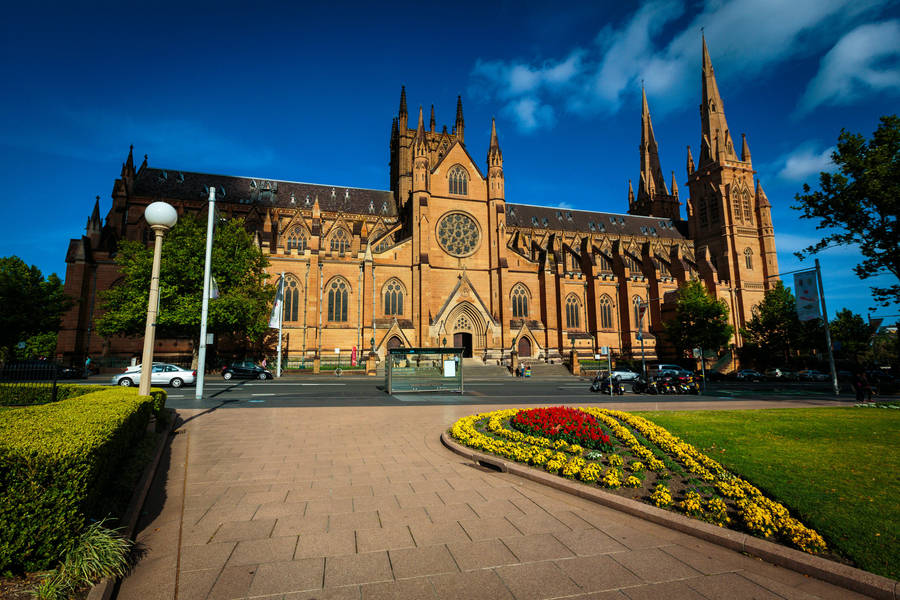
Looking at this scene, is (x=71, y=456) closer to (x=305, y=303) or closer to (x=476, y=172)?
(x=305, y=303)

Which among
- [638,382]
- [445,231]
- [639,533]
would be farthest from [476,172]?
[639,533]

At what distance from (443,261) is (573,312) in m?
17.5

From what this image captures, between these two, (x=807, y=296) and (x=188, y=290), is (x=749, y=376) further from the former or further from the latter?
(x=188, y=290)

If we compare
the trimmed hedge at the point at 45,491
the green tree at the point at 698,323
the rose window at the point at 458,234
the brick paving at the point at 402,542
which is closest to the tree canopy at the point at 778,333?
the green tree at the point at 698,323

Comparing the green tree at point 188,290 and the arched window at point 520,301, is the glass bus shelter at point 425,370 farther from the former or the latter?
the arched window at point 520,301

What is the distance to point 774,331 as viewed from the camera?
1982 inches

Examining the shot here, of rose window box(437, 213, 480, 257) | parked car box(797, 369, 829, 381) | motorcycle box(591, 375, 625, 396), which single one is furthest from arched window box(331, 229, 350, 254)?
parked car box(797, 369, 829, 381)

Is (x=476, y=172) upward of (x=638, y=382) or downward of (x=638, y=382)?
upward

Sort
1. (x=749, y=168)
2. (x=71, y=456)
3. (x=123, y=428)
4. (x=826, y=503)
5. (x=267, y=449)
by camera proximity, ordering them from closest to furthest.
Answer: (x=71, y=456) < (x=826, y=503) < (x=123, y=428) < (x=267, y=449) < (x=749, y=168)

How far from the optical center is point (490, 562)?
3.83 meters

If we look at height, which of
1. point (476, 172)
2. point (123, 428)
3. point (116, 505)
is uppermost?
point (476, 172)

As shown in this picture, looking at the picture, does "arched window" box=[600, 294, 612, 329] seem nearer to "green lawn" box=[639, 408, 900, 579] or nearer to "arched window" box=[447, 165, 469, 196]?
"arched window" box=[447, 165, 469, 196]

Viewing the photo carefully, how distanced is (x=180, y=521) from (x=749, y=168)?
75429 millimetres

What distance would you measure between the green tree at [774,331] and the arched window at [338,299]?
46.9 metres
